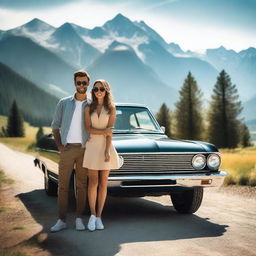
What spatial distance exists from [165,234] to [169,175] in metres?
0.90

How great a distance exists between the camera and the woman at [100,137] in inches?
226

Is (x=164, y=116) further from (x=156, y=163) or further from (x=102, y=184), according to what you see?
(x=102, y=184)

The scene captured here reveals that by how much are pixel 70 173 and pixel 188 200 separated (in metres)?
2.16

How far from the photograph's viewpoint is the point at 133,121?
8109 mm

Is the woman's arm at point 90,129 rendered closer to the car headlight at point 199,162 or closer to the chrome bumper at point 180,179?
the chrome bumper at point 180,179

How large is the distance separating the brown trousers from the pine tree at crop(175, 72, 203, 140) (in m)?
46.4

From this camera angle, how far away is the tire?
7.05m

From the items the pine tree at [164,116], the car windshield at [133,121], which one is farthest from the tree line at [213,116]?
the car windshield at [133,121]

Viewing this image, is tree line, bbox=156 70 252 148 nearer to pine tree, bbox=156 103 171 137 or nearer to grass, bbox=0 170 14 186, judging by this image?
pine tree, bbox=156 103 171 137

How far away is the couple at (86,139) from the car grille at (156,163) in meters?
0.32

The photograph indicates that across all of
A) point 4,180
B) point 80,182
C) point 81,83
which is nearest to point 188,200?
point 80,182

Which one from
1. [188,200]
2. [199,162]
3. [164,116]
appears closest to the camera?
[199,162]

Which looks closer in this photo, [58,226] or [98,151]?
[98,151]

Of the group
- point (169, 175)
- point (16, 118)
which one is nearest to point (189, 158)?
point (169, 175)
